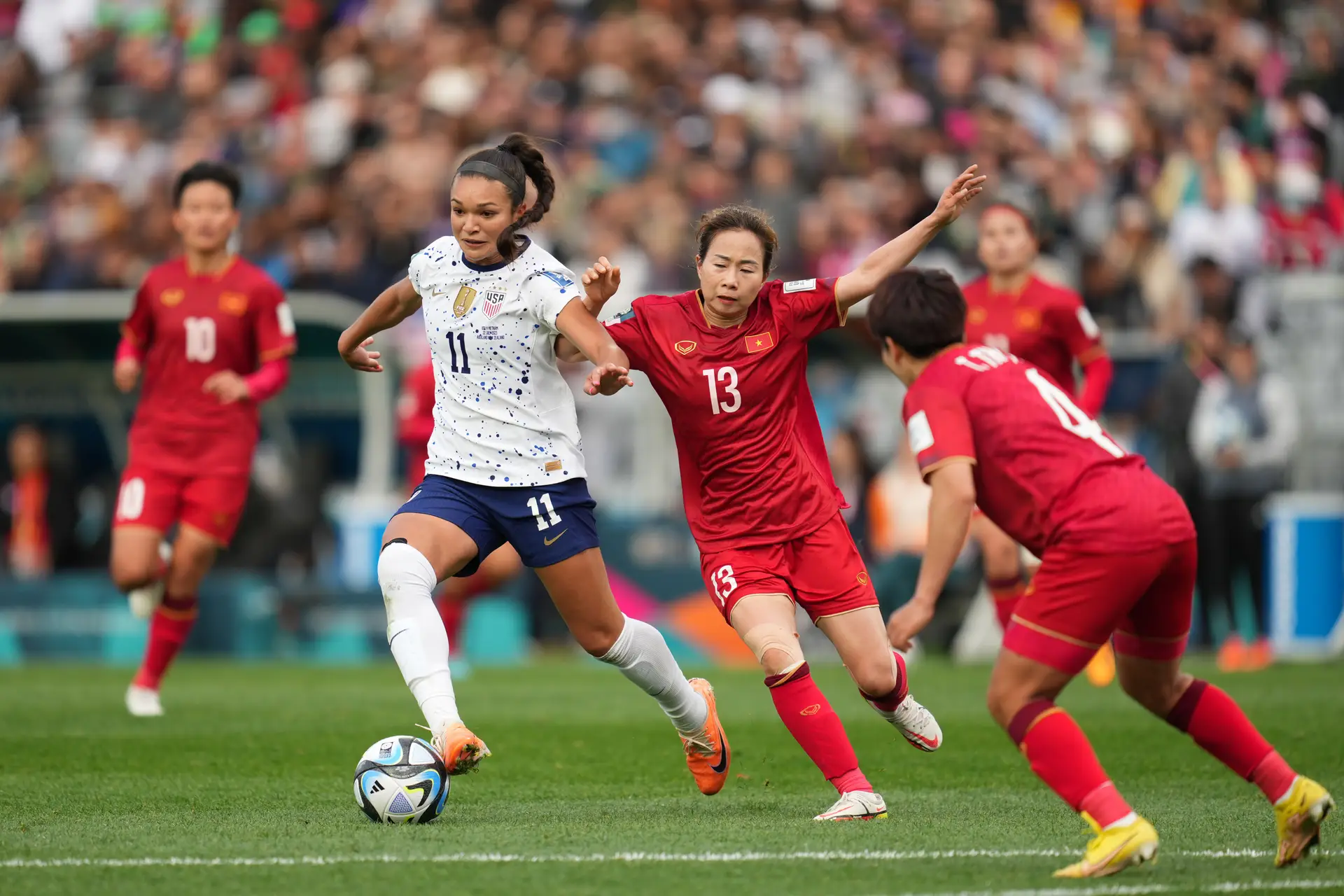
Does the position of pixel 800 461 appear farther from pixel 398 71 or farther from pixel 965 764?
pixel 398 71

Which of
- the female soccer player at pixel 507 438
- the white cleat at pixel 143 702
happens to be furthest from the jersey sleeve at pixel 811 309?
the white cleat at pixel 143 702

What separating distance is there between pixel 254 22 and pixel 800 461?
16.7 m

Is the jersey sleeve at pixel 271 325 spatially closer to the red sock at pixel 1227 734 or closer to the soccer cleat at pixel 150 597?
the soccer cleat at pixel 150 597

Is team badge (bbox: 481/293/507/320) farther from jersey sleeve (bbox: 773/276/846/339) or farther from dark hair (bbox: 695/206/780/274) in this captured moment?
jersey sleeve (bbox: 773/276/846/339)

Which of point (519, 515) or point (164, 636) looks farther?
point (164, 636)

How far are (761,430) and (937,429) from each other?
149cm

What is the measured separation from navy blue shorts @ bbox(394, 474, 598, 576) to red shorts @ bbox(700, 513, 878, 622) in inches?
19.3

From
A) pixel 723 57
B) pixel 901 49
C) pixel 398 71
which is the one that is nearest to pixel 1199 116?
pixel 901 49

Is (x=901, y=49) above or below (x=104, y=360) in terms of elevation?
above

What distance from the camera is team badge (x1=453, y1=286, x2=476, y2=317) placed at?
6.80 m

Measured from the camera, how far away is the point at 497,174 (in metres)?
6.75

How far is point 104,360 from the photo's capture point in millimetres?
17234

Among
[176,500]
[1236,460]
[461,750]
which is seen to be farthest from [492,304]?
[1236,460]

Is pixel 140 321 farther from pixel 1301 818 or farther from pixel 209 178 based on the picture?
pixel 1301 818
